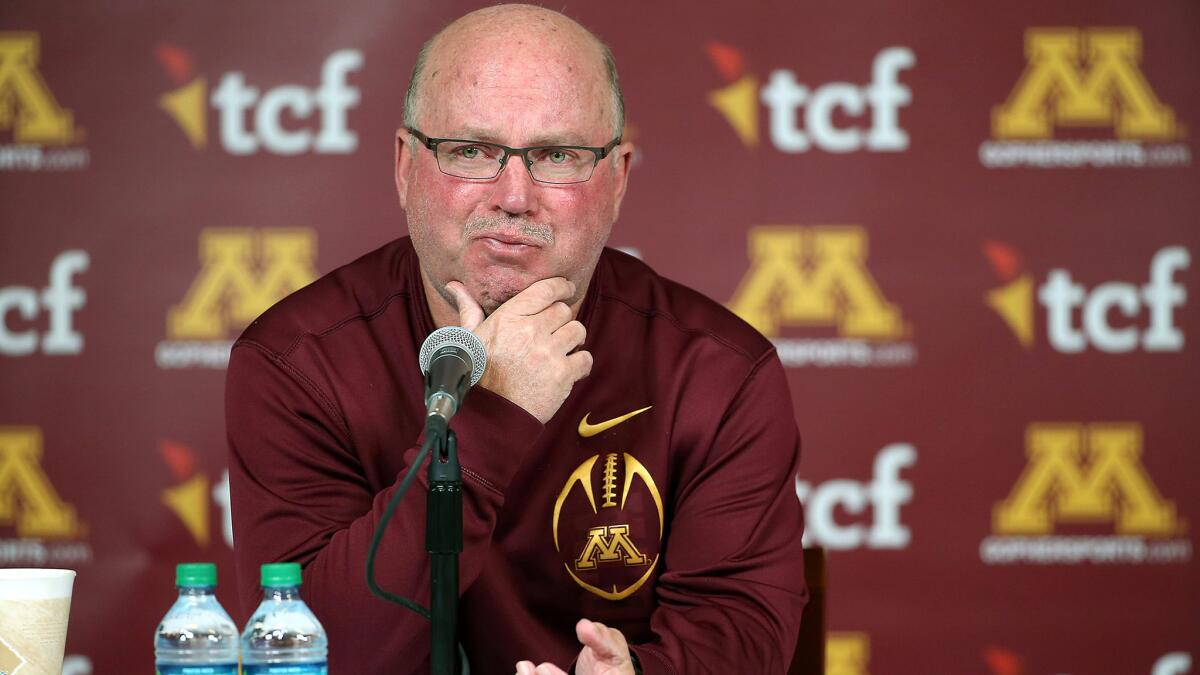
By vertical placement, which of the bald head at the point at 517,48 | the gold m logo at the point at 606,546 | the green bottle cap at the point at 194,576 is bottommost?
the gold m logo at the point at 606,546

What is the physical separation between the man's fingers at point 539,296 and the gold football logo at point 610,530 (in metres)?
0.25

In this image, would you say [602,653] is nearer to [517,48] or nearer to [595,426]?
[595,426]

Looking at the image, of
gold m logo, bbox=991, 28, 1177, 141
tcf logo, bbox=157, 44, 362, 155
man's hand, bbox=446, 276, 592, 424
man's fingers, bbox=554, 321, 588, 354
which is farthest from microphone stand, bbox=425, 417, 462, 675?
gold m logo, bbox=991, 28, 1177, 141

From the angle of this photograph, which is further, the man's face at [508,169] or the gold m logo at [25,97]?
the gold m logo at [25,97]

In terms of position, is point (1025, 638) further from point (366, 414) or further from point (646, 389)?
point (366, 414)

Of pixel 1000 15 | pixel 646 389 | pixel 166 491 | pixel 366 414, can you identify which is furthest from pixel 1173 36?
pixel 166 491

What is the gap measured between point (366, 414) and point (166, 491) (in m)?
1.74

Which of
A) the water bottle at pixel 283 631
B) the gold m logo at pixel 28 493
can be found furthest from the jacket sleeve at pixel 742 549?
the gold m logo at pixel 28 493

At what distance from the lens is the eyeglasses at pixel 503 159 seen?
1.88 m

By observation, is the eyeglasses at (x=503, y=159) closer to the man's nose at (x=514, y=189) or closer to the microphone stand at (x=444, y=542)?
the man's nose at (x=514, y=189)

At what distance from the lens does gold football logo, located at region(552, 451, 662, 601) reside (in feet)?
6.36

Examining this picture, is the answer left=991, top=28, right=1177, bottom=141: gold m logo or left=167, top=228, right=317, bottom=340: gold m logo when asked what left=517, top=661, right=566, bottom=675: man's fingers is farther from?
left=991, top=28, right=1177, bottom=141: gold m logo

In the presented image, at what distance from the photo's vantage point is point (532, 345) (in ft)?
5.75

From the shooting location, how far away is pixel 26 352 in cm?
348
